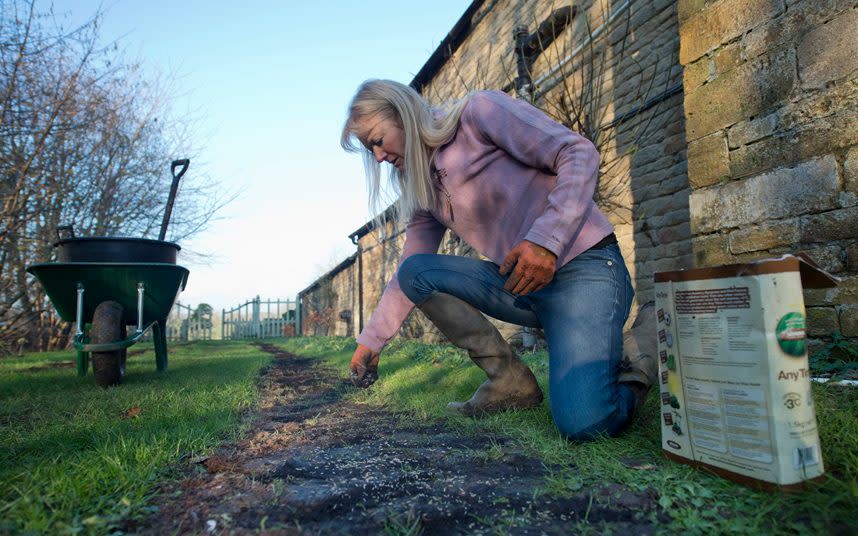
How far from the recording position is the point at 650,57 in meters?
4.99

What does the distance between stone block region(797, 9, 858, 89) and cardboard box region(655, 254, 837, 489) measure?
1794 millimetres

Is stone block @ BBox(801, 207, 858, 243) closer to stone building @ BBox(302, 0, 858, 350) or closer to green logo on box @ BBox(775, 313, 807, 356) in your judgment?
stone building @ BBox(302, 0, 858, 350)

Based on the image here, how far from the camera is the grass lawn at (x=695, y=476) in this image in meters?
1.08

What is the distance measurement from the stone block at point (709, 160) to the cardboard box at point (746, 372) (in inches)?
75.3

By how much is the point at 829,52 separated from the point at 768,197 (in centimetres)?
76

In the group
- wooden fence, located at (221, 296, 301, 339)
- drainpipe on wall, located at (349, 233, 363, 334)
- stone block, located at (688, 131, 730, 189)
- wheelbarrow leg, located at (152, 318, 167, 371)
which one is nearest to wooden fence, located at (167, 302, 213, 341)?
wooden fence, located at (221, 296, 301, 339)

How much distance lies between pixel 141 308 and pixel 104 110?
6.74 m

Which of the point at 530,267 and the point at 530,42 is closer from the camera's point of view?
the point at 530,267

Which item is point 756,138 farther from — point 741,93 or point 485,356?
point 485,356

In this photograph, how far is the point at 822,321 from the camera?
2.64m

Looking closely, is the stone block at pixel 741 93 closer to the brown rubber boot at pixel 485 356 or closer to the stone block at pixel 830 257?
the stone block at pixel 830 257

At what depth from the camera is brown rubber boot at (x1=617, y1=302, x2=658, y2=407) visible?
1.93 metres

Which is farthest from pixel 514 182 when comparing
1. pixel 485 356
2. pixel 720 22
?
pixel 720 22

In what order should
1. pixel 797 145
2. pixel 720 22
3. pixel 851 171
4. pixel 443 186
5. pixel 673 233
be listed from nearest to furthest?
pixel 443 186, pixel 851 171, pixel 797 145, pixel 720 22, pixel 673 233
